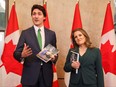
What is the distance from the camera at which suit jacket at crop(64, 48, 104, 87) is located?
7.60ft

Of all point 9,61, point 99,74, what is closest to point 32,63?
point 99,74

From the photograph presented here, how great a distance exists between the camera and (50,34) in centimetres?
239

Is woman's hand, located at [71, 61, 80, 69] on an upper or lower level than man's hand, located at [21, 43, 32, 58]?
lower

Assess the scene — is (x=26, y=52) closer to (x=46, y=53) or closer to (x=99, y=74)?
(x=46, y=53)

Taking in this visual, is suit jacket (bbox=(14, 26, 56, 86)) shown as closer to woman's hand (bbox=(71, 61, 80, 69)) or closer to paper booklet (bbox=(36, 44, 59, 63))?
paper booklet (bbox=(36, 44, 59, 63))

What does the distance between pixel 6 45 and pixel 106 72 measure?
1492mm

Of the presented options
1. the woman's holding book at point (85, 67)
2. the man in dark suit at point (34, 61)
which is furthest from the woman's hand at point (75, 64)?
the man in dark suit at point (34, 61)

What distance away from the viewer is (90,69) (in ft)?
7.65

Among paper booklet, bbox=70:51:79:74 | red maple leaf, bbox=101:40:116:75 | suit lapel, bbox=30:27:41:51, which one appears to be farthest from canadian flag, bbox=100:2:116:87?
suit lapel, bbox=30:27:41:51

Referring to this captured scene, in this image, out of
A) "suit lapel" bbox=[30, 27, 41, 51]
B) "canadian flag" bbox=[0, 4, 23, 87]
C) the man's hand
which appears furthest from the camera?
"canadian flag" bbox=[0, 4, 23, 87]

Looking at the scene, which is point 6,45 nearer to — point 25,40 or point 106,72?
point 25,40

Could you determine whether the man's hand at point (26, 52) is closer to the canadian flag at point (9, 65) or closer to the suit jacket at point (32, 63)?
the suit jacket at point (32, 63)

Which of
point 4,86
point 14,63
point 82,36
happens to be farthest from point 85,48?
point 4,86

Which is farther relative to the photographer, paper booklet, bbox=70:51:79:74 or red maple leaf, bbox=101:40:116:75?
red maple leaf, bbox=101:40:116:75
